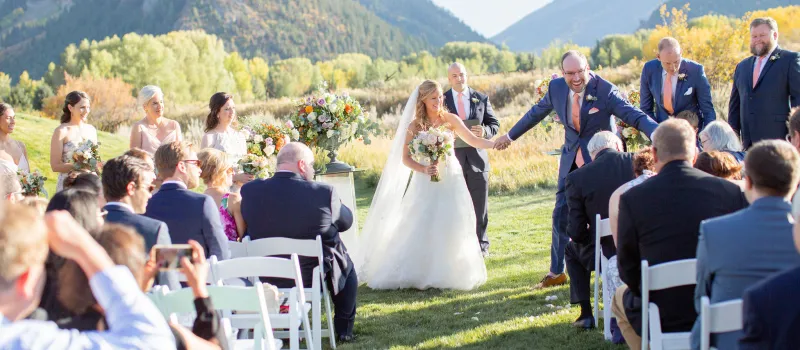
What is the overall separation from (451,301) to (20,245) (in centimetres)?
533

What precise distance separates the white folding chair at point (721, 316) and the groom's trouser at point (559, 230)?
4047 millimetres

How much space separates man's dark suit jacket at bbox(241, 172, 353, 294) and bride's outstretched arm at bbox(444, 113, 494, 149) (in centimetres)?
288

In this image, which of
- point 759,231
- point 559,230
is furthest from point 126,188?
point 559,230

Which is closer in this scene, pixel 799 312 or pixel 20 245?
pixel 20 245

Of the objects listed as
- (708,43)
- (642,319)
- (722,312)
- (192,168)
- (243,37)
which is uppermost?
(243,37)

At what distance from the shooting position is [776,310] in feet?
8.57

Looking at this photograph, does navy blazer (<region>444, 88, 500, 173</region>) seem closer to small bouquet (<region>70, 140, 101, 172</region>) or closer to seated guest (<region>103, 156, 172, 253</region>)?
small bouquet (<region>70, 140, 101, 172</region>)

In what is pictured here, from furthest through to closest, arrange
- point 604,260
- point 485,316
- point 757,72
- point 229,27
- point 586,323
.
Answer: point 229,27
point 757,72
point 485,316
point 586,323
point 604,260

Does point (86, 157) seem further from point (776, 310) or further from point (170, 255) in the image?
point (776, 310)

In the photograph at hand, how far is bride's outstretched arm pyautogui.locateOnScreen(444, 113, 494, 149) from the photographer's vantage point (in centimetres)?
868

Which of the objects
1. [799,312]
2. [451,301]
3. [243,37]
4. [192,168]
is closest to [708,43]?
[451,301]

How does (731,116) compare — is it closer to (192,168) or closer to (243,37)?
(192,168)

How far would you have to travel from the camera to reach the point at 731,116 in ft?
27.8

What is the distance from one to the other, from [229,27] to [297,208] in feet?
359
